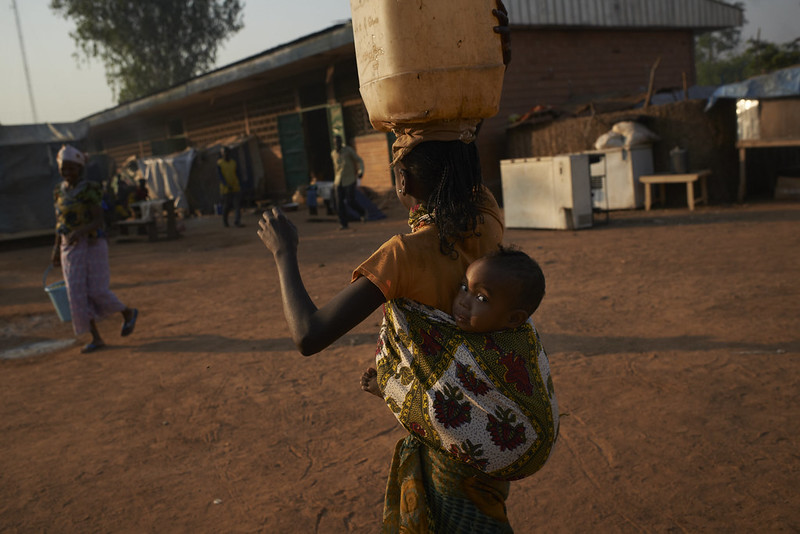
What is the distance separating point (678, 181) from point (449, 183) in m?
9.56

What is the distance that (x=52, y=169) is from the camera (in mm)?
15945

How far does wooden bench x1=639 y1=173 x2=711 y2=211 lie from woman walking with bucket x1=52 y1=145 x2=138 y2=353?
835 centimetres

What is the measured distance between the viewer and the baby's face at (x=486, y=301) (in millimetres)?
1338

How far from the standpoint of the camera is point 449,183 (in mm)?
1480

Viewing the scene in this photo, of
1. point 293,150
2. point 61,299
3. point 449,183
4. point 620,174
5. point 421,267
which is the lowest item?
point 61,299

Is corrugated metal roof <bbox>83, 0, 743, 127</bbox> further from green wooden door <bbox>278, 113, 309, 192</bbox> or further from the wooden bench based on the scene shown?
the wooden bench

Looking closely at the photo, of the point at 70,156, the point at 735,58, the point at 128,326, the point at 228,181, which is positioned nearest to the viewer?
the point at 70,156

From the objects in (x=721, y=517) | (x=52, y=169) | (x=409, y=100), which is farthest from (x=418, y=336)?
(x=52, y=169)

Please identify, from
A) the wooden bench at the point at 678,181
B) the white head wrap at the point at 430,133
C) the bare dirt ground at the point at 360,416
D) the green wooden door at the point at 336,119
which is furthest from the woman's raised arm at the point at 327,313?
the green wooden door at the point at 336,119

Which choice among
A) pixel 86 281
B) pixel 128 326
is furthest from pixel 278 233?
pixel 128 326

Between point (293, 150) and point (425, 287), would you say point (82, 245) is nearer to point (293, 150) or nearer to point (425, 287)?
point (425, 287)

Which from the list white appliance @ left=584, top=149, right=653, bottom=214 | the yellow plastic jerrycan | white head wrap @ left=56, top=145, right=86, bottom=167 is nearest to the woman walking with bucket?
white head wrap @ left=56, top=145, right=86, bottom=167

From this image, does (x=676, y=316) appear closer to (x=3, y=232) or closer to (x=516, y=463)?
(x=516, y=463)

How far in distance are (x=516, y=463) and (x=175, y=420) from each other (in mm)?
2729
